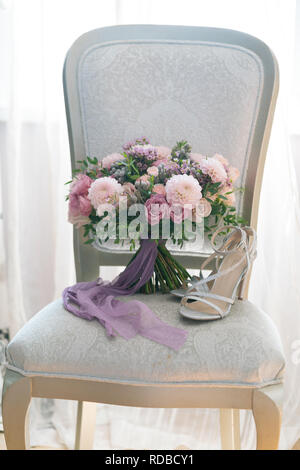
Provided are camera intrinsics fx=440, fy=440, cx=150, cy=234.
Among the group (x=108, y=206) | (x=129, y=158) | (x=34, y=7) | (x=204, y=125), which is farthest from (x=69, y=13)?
(x=108, y=206)

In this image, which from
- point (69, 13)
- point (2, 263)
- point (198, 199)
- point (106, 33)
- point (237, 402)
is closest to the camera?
point (237, 402)

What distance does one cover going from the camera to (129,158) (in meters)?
0.88

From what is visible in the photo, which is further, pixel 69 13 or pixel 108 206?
pixel 69 13

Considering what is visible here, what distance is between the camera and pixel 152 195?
82 cm

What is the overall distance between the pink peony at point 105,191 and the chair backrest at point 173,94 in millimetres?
318

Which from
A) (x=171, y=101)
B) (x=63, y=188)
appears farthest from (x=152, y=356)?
(x=63, y=188)

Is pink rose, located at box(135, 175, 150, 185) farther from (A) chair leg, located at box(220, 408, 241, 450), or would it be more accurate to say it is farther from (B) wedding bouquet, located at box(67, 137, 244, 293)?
(A) chair leg, located at box(220, 408, 241, 450)

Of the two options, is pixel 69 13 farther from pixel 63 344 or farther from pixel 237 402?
pixel 237 402

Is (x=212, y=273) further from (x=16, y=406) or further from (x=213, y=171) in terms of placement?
(x=16, y=406)

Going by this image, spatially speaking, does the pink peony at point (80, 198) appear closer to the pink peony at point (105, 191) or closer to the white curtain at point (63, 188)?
the pink peony at point (105, 191)

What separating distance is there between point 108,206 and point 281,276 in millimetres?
771

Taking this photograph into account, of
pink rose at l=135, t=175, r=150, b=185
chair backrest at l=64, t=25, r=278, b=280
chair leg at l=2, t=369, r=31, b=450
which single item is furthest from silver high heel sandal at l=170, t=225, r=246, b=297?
chair leg at l=2, t=369, r=31, b=450

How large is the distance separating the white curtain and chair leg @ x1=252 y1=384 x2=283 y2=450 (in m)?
0.69
